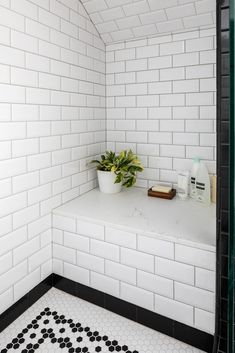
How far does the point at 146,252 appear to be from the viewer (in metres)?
1.21

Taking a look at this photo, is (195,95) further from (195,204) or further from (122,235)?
(122,235)

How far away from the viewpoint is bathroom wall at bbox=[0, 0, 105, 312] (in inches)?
47.5

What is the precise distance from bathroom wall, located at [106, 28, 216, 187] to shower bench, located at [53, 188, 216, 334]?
377 mm

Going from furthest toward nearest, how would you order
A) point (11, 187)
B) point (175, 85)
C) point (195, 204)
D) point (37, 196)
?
point (175, 85) → point (195, 204) → point (37, 196) → point (11, 187)

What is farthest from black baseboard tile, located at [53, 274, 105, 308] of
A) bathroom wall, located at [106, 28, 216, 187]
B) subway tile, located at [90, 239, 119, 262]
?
bathroom wall, located at [106, 28, 216, 187]

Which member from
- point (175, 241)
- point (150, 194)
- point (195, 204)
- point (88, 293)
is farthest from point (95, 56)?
point (88, 293)

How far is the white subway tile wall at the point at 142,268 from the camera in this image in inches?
43.4

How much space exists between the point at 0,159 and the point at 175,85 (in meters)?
1.17

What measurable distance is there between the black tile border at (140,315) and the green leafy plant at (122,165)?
0.69m

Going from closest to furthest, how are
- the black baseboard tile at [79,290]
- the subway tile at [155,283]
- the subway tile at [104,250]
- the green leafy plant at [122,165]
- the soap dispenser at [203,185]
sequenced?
the subway tile at [155,283]
the subway tile at [104,250]
the black baseboard tile at [79,290]
the soap dispenser at [203,185]
the green leafy plant at [122,165]

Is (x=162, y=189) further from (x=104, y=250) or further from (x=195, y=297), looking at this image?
(x=195, y=297)

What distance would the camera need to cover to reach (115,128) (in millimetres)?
1937

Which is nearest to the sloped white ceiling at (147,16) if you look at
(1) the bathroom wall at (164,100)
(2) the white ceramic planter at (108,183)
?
(1) the bathroom wall at (164,100)

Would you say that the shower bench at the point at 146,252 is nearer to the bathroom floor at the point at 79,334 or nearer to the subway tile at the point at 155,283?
the subway tile at the point at 155,283
